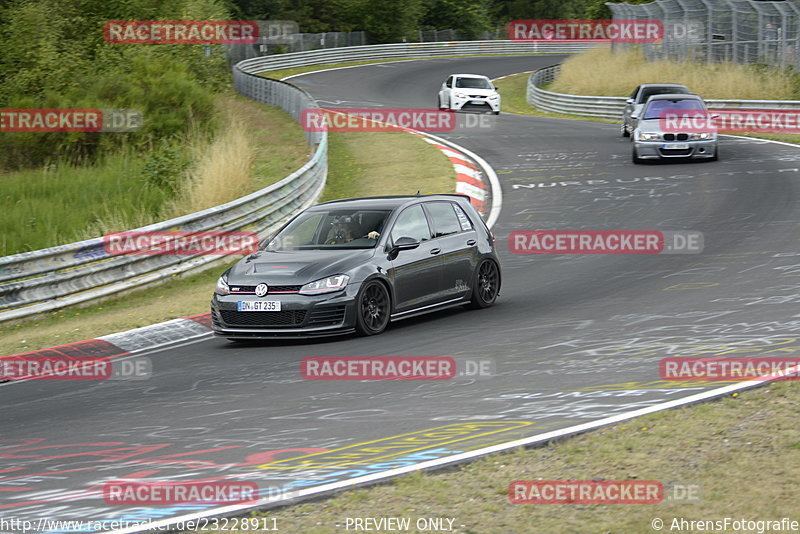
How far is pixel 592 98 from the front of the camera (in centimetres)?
4034

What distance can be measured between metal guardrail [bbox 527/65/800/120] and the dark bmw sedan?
22.0 m

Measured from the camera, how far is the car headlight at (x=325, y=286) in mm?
11055

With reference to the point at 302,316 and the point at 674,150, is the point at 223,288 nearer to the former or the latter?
the point at 302,316

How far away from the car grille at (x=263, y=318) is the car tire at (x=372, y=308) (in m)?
0.57

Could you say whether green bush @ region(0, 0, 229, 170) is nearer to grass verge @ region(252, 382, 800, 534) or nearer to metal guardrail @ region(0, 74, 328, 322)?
metal guardrail @ region(0, 74, 328, 322)

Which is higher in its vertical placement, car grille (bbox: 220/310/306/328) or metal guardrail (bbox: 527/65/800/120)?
car grille (bbox: 220/310/306/328)

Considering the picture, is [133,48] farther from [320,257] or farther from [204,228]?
[320,257]

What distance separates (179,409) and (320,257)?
3.35 meters

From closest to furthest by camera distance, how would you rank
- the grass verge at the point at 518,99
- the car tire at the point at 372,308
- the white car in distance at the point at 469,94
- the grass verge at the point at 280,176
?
the car tire at the point at 372,308
the grass verge at the point at 280,176
the white car in distance at the point at 469,94
the grass verge at the point at 518,99

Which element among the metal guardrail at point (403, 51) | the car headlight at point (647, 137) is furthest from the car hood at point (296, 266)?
the metal guardrail at point (403, 51)

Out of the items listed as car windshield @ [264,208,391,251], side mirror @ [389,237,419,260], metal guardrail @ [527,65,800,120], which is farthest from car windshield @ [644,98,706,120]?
side mirror @ [389,237,419,260]

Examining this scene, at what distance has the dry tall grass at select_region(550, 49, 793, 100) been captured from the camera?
3753cm

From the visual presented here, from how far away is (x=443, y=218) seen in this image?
42.2ft

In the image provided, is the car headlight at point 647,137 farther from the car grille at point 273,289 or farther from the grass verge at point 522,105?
the car grille at point 273,289
